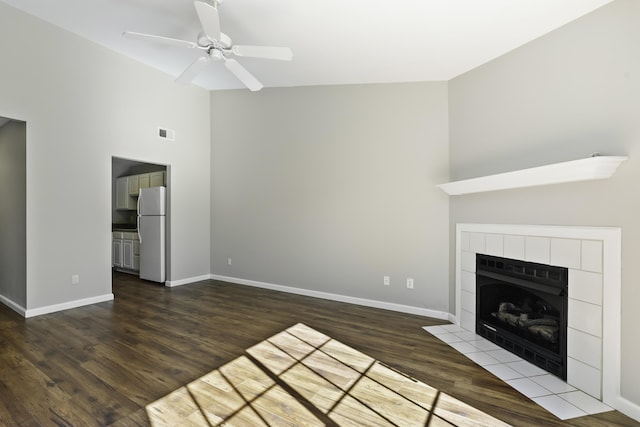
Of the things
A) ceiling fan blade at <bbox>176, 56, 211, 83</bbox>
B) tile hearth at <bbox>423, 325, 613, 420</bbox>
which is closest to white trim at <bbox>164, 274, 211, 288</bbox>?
ceiling fan blade at <bbox>176, 56, 211, 83</bbox>

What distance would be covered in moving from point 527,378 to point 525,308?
0.72 meters

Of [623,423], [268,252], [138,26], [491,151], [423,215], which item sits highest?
[138,26]

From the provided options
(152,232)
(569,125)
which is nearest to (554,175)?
(569,125)

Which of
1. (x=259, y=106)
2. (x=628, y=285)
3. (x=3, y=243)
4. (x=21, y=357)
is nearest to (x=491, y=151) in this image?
(x=628, y=285)

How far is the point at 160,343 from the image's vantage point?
2.84m

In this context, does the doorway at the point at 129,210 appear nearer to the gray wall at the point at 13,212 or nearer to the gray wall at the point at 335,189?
the gray wall at the point at 335,189

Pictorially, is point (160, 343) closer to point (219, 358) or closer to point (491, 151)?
point (219, 358)

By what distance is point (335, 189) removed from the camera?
14.0 feet

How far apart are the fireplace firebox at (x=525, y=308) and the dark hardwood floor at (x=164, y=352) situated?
47cm

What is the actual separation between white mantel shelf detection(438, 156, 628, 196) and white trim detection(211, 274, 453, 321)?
151 cm

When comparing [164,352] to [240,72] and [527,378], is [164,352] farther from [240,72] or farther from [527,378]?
[527,378]

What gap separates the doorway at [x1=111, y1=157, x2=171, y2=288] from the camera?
5.09 metres

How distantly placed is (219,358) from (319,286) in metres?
2.04

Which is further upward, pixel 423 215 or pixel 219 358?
pixel 423 215
